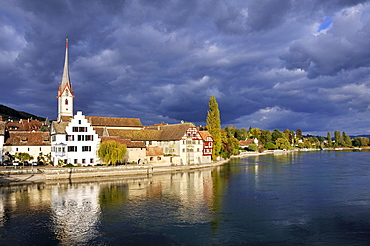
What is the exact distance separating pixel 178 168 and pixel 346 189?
105 ft

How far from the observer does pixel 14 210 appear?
30312 mm

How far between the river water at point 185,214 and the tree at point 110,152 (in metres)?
7.93

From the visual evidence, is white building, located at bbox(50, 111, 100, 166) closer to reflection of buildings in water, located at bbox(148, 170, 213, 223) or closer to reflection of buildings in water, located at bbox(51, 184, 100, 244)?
reflection of buildings in water, located at bbox(51, 184, 100, 244)

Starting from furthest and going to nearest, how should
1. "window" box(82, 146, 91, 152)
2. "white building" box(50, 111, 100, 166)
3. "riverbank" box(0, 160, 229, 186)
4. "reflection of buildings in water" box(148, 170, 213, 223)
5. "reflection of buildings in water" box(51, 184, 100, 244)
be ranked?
1. "window" box(82, 146, 91, 152)
2. "white building" box(50, 111, 100, 166)
3. "riverbank" box(0, 160, 229, 186)
4. "reflection of buildings in water" box(148, 170, 213, 223)
5. "reflection of buildings in water" box(51, 184, 100, 244)

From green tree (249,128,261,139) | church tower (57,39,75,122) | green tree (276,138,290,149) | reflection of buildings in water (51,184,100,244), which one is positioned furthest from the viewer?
green tree (249,128,261,139)

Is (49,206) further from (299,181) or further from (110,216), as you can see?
(299,181)

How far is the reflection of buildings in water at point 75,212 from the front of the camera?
78.0ft

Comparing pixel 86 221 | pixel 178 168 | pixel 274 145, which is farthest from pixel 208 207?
pixel 274 145

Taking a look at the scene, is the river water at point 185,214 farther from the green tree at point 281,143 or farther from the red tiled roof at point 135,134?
the green tree at point 281,143

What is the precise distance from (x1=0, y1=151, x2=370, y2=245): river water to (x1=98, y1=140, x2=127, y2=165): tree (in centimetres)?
793

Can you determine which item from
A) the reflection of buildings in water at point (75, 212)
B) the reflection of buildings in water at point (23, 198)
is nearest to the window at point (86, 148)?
the reflection of buildings in water at point (23, 198)

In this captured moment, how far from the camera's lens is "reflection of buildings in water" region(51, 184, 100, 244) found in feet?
78.0

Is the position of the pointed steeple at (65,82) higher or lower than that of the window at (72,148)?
higher

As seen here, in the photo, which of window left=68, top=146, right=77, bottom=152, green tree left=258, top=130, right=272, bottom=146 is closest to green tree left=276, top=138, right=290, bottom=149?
green tree left=258, top=130, right=272, bottom=146
